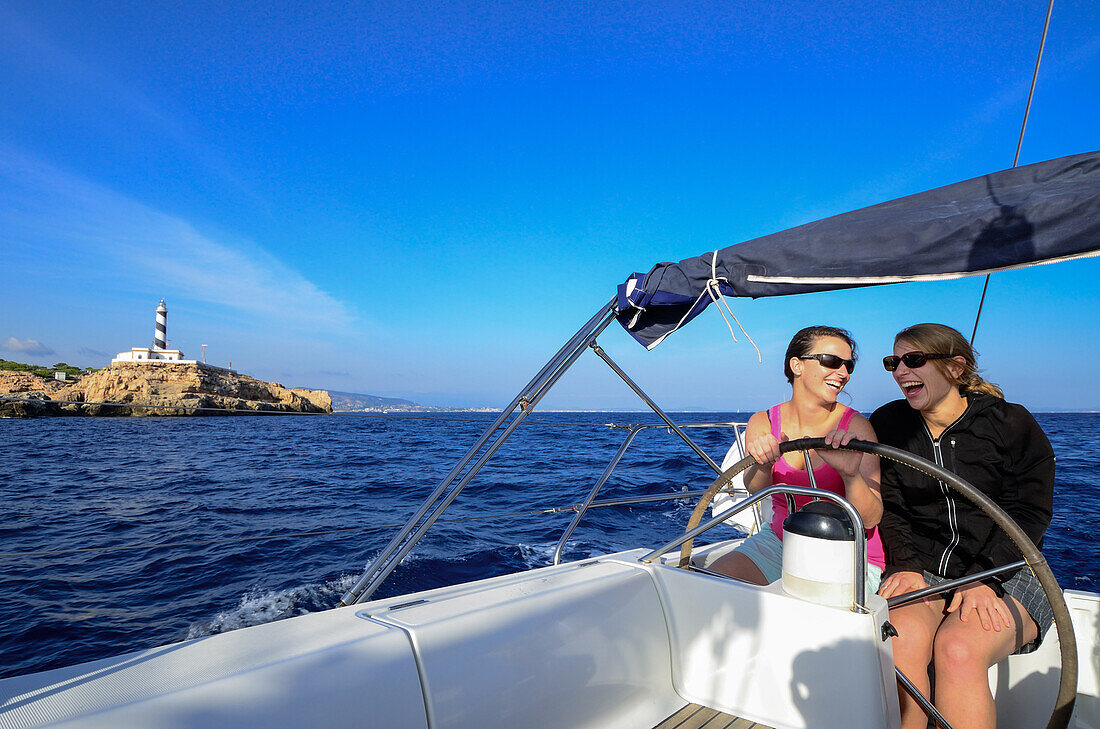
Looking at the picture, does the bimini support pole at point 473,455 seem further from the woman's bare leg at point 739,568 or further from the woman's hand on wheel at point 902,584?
the woman's hand on wheel at point 902,584

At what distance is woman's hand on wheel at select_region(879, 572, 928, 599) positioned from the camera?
5.80ft

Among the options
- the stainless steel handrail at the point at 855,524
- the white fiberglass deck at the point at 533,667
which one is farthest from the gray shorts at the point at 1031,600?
the stainless steel handrail at the point at 855,524

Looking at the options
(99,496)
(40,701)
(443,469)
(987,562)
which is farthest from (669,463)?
(40,701)

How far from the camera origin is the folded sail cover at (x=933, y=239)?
52.9 inches

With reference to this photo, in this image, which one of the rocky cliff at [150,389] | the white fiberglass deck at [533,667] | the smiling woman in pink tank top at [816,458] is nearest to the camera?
the white fiberglass deck at [533,667]

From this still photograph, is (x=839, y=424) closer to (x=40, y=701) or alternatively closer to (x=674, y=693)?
(x=674, y=693)

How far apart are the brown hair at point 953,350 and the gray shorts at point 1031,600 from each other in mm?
558

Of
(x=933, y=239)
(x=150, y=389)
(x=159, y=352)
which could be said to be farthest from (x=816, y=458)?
(x=159, y=352)

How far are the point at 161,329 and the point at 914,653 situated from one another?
213 feet

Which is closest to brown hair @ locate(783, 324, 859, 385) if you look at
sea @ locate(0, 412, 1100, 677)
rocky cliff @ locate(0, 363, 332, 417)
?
sea @ locate(0, 412, 1100, 677)

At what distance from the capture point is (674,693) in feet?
5.92

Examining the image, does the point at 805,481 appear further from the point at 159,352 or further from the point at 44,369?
the point at 44,369

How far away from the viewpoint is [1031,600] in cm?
164

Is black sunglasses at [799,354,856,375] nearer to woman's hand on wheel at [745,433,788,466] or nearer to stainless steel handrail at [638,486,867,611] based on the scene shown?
woman's hand on wheel at [745,433,788,466]
